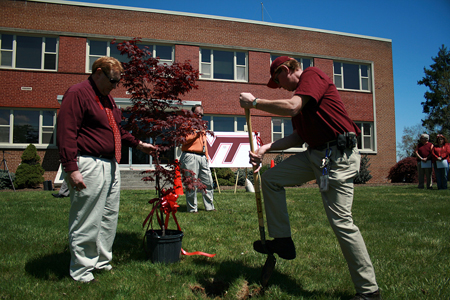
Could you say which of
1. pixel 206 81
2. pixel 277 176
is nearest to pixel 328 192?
pixel 277 176

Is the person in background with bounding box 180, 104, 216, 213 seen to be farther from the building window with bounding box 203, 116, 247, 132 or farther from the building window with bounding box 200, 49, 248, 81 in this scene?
the building window with bounding box 200, 49, 248, 81

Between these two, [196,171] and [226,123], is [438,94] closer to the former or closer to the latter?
[226,123]

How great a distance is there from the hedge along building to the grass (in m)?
12.6

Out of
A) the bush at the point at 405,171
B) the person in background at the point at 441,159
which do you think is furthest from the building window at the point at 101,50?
the bush at the point at 405,171

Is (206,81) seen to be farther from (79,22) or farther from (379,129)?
(379,129)

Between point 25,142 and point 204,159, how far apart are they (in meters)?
13.8

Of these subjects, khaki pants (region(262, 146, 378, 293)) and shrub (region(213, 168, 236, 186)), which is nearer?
khaki pants (region(262, 146, 378, 293))

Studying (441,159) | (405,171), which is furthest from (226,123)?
(405,171)

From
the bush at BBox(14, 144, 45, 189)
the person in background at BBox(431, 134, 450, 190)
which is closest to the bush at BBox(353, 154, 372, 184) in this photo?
the person in background at BBox(431, 134, 450, 190)

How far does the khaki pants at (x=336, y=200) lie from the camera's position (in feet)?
8.45

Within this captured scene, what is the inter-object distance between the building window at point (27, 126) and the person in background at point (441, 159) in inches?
698

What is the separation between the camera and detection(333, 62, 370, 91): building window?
71.7 ft

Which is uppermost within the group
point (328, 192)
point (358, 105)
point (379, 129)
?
point (358, 105)

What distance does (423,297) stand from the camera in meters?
2.75
